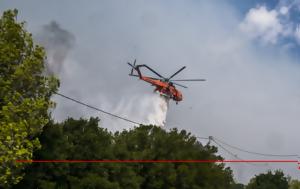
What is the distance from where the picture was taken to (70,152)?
119ft

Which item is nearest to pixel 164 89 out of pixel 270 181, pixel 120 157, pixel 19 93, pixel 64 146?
pixel 270 181

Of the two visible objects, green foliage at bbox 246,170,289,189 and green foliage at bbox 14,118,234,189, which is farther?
green foliage at bbox 246,170,289,189

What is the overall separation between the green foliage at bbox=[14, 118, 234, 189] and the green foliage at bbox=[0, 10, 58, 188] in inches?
344

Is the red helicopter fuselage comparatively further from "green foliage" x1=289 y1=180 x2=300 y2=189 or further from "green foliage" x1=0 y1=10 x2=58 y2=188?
"green foliage" x1=0 y1=10 x2=58 y2=188

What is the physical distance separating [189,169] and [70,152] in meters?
17.6

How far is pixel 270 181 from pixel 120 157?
5334 cm

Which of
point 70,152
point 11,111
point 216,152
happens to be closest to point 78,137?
point 70,152

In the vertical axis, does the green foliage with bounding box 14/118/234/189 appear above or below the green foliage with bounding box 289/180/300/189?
below

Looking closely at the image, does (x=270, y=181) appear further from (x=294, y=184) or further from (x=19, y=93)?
(x=19, y=93)

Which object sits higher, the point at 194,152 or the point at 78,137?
the point at 194,152

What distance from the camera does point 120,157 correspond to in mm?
43219

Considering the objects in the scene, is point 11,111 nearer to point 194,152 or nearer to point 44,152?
point 44,152

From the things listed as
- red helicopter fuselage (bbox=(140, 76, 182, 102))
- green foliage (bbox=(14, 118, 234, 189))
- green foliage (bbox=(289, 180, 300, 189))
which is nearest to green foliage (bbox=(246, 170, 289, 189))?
green foliage (bbox=(289, 180, 300, 189))

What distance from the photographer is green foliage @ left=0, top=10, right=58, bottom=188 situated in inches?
855
